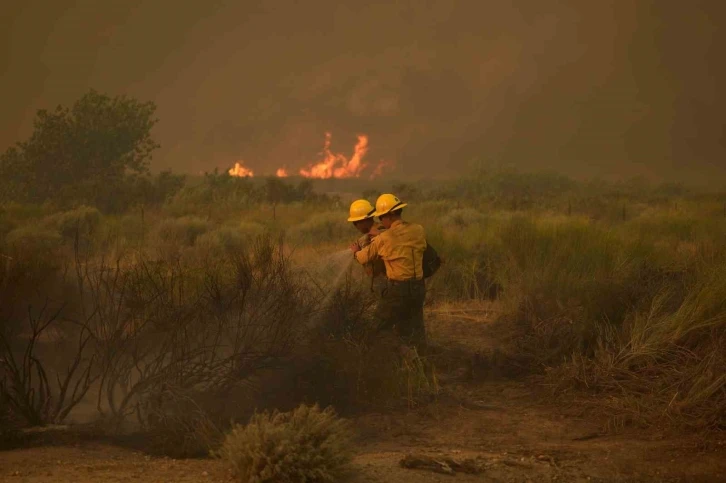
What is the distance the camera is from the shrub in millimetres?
5555

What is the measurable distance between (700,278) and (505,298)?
250cm

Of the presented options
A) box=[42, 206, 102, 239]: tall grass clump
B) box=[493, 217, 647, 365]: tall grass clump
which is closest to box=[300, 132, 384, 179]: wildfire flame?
box=[42, 206, 102, 239]: tall grass clump

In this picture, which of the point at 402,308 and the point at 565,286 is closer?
the point at 402,308

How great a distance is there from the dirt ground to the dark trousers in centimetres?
66

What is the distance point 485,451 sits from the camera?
7059mm

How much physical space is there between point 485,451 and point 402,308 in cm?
220

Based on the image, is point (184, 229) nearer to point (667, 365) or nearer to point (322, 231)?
point (322, 231)

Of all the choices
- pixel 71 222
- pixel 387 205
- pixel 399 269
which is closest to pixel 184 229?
pixel 71 222

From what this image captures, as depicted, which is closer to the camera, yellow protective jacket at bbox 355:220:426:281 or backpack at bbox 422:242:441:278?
yellow protective jacket at bbox 355:220:426:281

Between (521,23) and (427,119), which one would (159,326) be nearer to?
(427,119)

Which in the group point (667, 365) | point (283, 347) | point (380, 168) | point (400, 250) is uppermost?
point (380, 168)

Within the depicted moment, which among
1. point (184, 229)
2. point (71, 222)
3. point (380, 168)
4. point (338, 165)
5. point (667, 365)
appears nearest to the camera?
point (667, 365)

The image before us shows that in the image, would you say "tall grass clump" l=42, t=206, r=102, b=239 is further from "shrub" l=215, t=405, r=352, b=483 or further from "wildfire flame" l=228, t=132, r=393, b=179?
"wildfire flame" l=228, t=132, r=393, b=179

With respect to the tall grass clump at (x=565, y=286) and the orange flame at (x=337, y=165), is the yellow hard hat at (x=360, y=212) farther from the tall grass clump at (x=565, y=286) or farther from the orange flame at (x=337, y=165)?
the orange flame at (x=337, y=165)
